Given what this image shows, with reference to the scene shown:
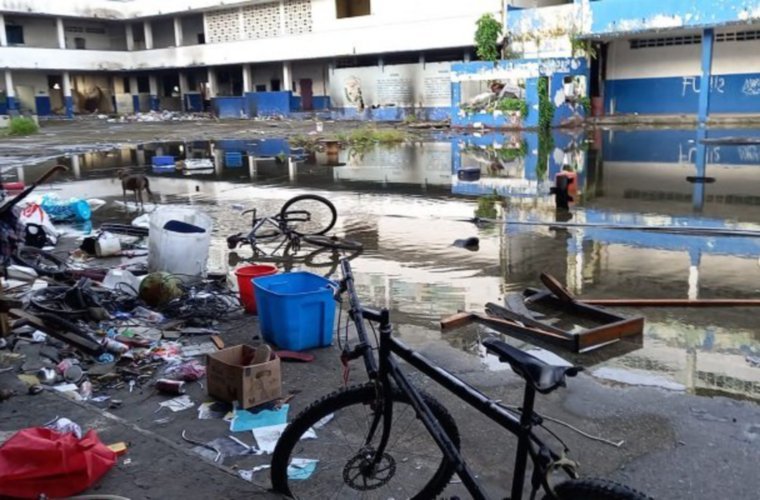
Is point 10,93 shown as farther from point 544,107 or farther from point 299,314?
point 299,314

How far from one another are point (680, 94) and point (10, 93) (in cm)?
4523

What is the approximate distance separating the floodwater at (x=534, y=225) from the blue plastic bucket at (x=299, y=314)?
0.83m

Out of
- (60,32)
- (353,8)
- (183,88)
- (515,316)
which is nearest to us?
(515,316)

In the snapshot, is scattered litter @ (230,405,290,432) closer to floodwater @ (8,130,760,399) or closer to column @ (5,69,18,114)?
floodwater @ (8,130,760,399)

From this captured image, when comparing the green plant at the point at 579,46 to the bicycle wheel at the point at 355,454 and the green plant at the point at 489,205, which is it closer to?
the green plant at the point at 489,205

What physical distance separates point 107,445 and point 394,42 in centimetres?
3806

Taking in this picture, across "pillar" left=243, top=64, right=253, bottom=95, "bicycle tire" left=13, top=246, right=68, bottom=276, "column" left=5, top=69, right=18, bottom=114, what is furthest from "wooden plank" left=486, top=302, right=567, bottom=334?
"column" left=5, top=69, right=18, bottom=114

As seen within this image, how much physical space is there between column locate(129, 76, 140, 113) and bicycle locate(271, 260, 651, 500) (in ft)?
192

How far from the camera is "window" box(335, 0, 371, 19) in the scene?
144 feet

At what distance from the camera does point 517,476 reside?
2.76 meters

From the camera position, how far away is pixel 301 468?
3820mm

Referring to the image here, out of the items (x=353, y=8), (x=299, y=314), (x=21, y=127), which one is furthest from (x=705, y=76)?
(x=21, y=127)

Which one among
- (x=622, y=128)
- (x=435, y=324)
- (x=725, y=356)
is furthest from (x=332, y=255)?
(x=622, y=128)

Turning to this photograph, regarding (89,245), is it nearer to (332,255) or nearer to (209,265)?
(209,265)
